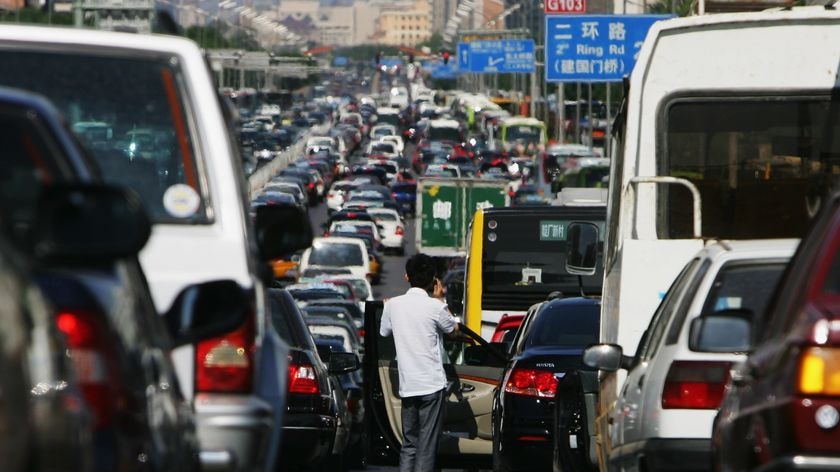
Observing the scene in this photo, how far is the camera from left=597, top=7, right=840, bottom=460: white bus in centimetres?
1172

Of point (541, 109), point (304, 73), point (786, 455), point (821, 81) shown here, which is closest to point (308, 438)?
point (821, 81)

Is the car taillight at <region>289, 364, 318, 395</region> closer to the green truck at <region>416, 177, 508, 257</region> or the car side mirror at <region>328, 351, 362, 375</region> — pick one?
the car side mirror at <region>328, 351, 362, 375</region>

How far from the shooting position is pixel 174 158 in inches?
282

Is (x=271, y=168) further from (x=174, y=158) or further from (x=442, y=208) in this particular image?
(x=174, y=158)

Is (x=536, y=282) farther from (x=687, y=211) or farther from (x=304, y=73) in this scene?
(x=304, y=73)

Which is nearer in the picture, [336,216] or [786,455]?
[786,455]

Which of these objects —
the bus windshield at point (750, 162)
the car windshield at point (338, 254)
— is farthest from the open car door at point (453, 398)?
the car windshield at point (338, 254)

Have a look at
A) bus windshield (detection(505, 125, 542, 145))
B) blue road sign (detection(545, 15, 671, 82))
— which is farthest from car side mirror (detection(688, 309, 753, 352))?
bus windshield (detection(505, 125, 542, 145))

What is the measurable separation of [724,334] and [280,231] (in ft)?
6.22

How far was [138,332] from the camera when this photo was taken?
4664 millimetres

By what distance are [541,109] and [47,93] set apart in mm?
112322

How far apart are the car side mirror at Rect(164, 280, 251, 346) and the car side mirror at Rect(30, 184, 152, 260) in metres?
1.56

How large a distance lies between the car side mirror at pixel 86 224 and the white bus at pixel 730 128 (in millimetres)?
7166

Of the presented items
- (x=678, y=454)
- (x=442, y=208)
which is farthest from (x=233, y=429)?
(x=442, y=208)
